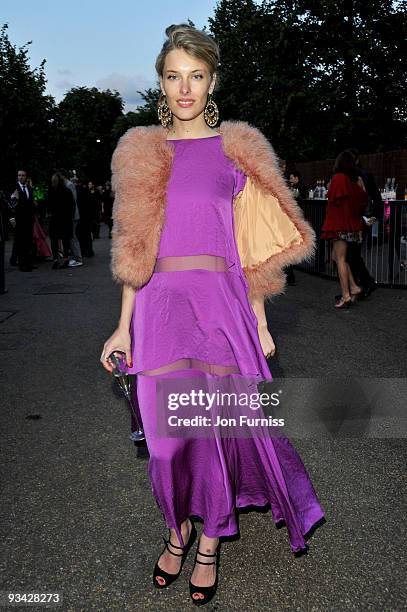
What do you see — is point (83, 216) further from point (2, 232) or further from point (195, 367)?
point (195, 367)

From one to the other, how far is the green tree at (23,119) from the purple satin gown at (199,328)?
24889mm

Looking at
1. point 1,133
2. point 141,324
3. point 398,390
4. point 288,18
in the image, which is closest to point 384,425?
point 398,390

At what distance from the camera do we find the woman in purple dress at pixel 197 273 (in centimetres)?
258

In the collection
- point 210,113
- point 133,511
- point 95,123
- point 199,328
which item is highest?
point 95,123

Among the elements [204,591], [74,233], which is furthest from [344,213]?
[74,233]

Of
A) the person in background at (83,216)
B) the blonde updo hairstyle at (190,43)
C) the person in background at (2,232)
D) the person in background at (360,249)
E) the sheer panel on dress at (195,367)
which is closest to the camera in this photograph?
the blonde updo hairstyle at (190,43)

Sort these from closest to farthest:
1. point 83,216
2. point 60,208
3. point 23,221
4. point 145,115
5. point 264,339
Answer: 1. point 264,339
2. point 60,208
3. point 23,221
4. point 83,216
5. point 145,115

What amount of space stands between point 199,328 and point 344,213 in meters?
6.59

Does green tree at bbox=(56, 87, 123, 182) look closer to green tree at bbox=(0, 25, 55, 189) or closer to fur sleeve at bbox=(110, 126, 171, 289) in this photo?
green tree at bbox=(0, 25, 55, 189)

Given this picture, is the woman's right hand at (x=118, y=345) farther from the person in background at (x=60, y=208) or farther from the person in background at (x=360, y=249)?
the person in background at (x=60, y=208)

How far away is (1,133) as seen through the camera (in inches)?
1056

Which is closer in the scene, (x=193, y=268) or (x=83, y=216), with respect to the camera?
(x=193, y=268)

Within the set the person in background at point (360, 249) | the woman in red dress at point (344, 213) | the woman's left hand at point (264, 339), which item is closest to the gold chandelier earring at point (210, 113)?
the woman's left hand at point (264, 339)

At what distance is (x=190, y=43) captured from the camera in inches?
100
